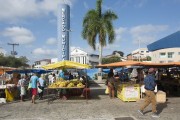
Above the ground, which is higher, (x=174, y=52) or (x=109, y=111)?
(x=174, y=52)

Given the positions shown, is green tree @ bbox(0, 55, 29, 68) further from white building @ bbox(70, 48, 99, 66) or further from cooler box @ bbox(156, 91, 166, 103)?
cooler box @ bbox(156, 91, 166, 103)

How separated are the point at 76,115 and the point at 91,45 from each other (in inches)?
1177

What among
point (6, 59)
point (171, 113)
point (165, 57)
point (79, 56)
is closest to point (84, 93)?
point (171, 113)

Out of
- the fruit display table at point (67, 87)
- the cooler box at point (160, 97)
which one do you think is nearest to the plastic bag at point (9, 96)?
the fruit display table at point (67, 87)

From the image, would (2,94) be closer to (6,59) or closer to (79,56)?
(6,59)

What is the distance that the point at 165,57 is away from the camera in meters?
96.6

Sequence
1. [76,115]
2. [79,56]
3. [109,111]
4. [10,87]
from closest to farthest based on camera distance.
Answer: [76,115] < [109,111] < [10,87] < [79,56]

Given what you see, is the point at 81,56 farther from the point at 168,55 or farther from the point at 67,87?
the point at 67,87

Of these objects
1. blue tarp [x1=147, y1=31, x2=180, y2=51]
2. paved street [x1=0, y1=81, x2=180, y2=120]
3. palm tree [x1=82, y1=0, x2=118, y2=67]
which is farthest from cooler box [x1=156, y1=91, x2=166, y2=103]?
palm tree [x1=82, y1=0, x2=118, y2=67]

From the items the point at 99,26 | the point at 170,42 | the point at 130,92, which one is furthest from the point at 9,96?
the point at 99,26

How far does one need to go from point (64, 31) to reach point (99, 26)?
7953 millimetres

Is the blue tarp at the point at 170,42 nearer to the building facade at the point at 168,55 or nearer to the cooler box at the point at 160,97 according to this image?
the cooler box at the point at 160,97

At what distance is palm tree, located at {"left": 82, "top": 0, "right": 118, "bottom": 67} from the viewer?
41438 millimetres

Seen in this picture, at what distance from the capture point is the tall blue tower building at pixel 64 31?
47781 millimetres
